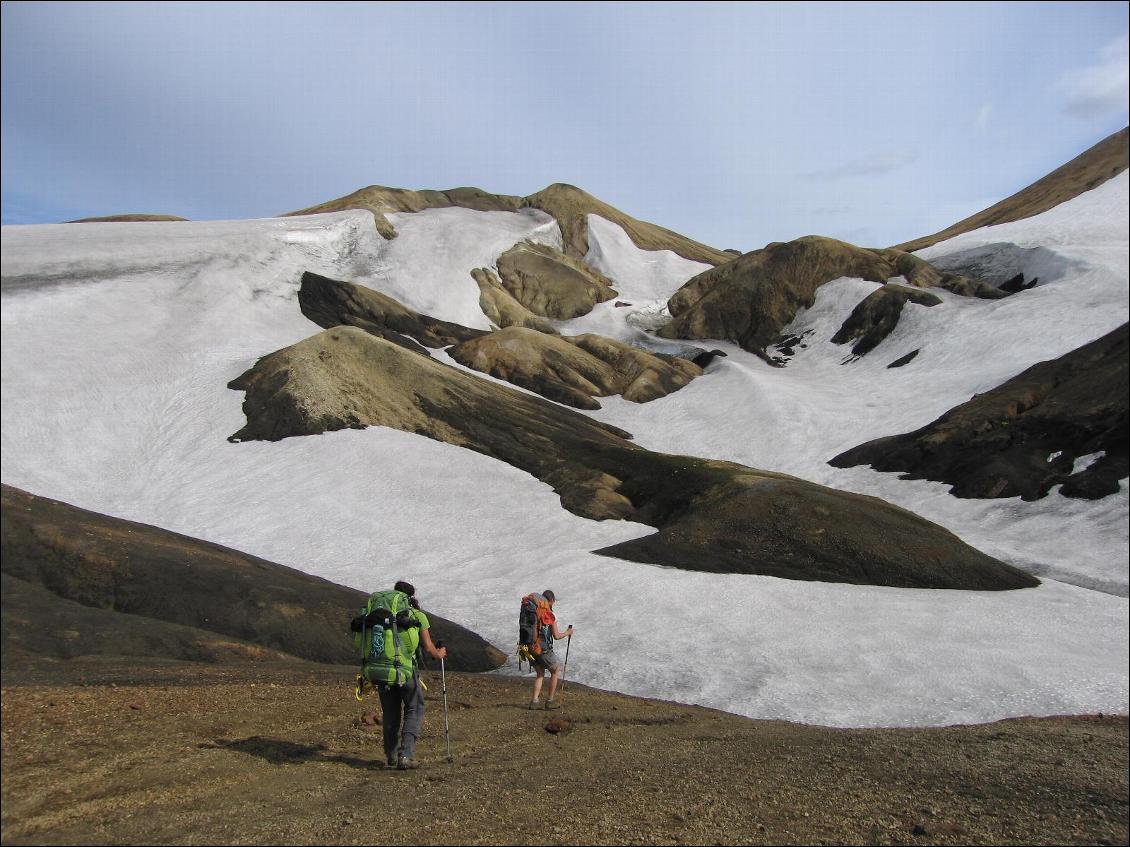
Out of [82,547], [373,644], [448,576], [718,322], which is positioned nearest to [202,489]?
[448,576]

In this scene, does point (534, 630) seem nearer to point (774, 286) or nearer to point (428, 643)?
point (428, 643)

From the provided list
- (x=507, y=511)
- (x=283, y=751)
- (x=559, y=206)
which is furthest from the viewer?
(x=559, y=206)

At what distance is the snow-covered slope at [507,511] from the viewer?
598 inches

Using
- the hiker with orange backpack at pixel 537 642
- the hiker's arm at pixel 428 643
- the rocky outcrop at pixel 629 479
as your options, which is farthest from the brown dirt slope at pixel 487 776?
the rocky outcrop at pixel 629 479

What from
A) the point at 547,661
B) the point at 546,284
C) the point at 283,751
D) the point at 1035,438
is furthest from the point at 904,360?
the point at 283,751

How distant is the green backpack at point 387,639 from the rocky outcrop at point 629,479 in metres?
22.3

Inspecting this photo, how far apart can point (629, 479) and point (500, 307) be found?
62.0 meters

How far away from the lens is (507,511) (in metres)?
38.3

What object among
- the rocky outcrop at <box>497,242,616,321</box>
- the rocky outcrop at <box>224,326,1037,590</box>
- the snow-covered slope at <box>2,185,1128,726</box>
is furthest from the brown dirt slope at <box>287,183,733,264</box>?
the rocky outcrop at <box>224,326,1037,590</box>

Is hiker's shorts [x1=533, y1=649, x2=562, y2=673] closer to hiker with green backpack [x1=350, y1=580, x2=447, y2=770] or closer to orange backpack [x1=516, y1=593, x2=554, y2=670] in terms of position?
orange backpack [x1=516, y1=593, x2=554, y2=670]

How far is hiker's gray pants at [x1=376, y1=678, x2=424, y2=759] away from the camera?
34.4 feet

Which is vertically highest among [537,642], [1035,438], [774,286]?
[774,286]

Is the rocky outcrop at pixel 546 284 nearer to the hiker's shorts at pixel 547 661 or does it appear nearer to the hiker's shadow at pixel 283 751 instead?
the hiker's shorts at pixel 547 661

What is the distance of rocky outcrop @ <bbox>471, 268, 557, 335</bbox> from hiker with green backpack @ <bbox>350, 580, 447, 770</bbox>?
88135 millimetres
